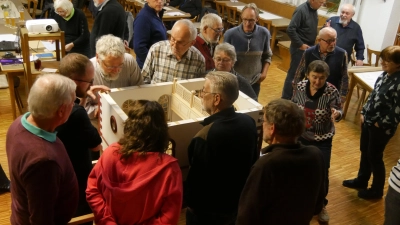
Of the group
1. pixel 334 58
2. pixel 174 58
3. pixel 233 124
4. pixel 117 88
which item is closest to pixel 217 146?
pixel 233 124

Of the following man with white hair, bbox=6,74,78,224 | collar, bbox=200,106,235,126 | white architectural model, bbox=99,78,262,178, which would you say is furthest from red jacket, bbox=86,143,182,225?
white architectural model, bbox=99,78,262,178

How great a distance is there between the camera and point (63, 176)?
170 cm

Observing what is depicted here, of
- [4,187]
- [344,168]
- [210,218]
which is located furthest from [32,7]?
[210,218]

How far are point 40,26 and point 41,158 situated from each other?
261cm

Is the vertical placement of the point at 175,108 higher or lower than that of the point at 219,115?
lower

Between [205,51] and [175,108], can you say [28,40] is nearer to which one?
[205,51]

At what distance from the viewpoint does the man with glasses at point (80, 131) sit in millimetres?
1985

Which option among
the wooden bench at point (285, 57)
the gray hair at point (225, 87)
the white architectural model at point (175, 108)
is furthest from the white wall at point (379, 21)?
the gray hair at point (225, 87)

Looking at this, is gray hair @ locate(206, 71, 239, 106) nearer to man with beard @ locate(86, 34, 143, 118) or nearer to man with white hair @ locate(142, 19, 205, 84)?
man with beard @ locate(86, 34, 143, 118)

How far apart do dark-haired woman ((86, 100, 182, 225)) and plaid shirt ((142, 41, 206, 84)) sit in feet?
4.36

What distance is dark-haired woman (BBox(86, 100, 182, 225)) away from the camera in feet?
5.69

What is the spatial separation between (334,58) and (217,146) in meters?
2.29

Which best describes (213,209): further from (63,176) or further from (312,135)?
(312,135)

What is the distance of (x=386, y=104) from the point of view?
3.31 metres
